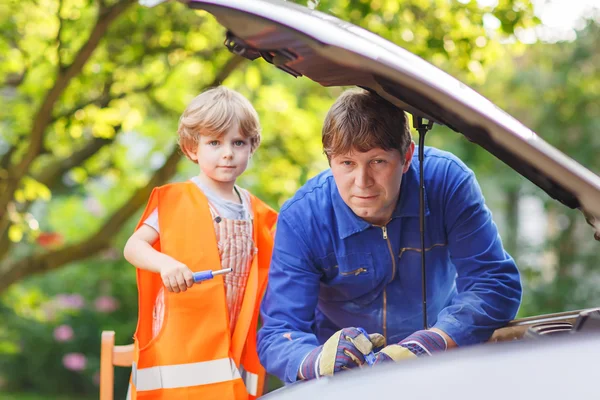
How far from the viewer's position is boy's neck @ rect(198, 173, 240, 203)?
102 inches

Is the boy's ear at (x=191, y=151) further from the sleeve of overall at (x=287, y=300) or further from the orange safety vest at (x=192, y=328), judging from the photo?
the sleeve of overall at (x=287, y=300)

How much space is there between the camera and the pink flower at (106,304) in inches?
354

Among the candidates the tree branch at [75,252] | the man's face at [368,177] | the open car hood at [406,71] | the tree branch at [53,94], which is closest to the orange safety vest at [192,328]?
the man's face at [368,177]

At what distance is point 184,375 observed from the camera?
7.67ft

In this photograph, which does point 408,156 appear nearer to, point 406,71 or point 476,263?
point 476,263

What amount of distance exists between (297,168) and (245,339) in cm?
375

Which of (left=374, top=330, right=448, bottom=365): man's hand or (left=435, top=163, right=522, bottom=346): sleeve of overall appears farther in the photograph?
(left=435, top=163, right=522, bottom=346): sleeve of overall

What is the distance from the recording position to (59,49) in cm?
473

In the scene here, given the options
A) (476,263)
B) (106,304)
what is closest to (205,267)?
(476,263)

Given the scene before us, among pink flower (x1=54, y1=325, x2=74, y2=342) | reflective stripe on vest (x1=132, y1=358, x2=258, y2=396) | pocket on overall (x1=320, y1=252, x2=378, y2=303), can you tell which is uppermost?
pocket on overall (x1=320, y1=252, x2=378, y2=303)

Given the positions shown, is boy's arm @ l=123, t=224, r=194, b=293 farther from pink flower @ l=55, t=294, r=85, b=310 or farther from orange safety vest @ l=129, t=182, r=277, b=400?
pink flower @ l=55, t=294, r=85, b=310

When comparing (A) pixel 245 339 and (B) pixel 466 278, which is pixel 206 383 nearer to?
(A) pixel 245 339

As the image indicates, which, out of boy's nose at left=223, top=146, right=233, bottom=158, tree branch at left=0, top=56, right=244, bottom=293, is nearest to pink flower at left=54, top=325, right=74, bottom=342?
tree branch at left=0, top=56, right=244, bottom=293

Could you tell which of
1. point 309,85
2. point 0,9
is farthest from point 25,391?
point 0,9
